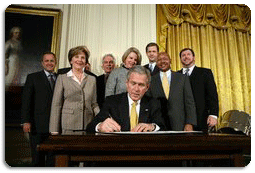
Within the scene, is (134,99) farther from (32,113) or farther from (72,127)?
(32,113)

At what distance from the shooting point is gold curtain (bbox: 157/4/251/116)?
279 centimetres

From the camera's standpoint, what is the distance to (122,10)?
2.81 m

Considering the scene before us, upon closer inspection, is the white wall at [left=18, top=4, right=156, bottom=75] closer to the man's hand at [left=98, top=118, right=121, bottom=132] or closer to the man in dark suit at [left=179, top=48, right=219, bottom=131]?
the man in dark suit at [left=179, top=48, right=219, bottom=131]

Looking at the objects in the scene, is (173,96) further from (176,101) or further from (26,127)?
(26,127)

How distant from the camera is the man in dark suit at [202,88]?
2.72 metres

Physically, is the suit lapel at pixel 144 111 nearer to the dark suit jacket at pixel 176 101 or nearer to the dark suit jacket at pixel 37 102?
the dark suit jacket at pixel 176 101

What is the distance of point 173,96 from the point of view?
2715 millimetres

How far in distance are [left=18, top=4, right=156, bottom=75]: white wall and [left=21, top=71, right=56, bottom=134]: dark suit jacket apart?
0.89 feet

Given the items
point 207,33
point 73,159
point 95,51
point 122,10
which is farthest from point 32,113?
point 207,33

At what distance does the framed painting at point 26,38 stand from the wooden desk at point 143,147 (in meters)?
1.05

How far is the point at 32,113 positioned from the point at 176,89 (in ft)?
4.42

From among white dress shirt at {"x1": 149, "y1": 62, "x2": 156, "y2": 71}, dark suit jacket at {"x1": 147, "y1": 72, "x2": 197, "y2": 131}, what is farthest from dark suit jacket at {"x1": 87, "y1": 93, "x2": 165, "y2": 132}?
white dress shirt at {"x1": 149, "y1": 62, "x2": 156, "y2": 71}

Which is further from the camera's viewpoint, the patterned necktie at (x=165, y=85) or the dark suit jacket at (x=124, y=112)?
the patterned necktie at (x=165, y=85)

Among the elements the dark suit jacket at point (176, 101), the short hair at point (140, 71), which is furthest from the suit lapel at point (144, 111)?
the short hair at point (140, 71)
